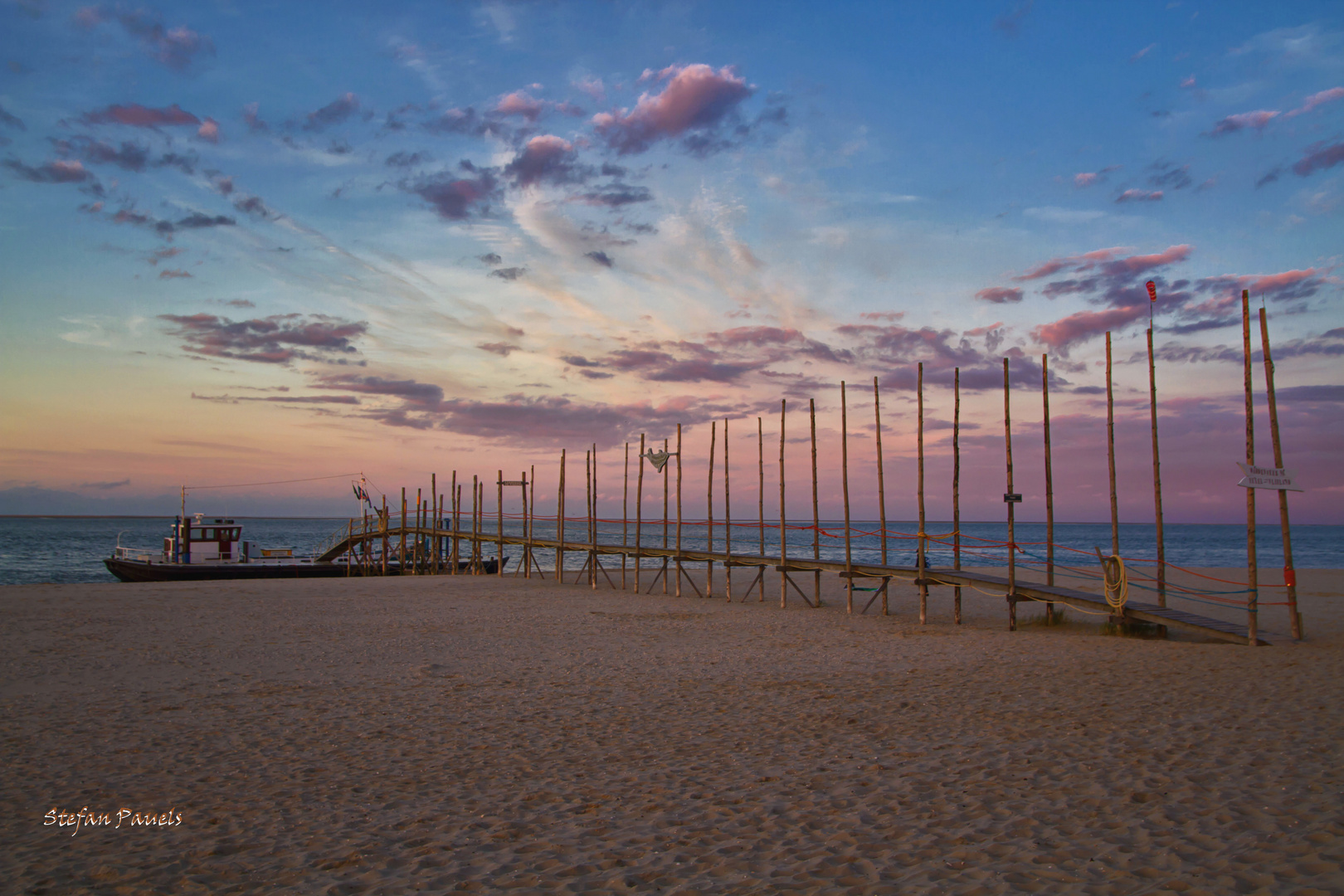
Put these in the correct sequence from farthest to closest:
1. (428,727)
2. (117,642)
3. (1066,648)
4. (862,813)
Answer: (117,642) < (1066,648) < (428,727) < (862,813)

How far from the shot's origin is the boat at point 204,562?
27.1 meters

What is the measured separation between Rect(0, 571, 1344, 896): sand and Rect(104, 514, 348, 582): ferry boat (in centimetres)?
1732

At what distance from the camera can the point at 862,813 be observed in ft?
16.1

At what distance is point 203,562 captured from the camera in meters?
27.9

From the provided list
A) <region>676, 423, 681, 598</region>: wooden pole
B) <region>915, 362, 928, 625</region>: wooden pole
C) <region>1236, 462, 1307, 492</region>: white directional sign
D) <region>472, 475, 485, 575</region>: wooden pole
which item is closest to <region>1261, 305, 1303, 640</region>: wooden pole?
<region>1236, 462, 1307, 492</region>: white directional sign

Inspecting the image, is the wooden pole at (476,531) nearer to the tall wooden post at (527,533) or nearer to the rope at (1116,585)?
the tall wooden post at (527,533)

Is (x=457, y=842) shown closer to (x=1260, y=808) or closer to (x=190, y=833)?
(x=190, y=833)

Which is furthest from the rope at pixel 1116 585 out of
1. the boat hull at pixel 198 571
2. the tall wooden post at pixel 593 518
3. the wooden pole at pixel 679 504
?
the boat hull at pixel 198 571

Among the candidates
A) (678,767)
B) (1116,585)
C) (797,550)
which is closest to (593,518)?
(1116,585)

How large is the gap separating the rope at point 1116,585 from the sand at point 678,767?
542 millimetres

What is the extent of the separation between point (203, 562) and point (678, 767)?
1105 inches

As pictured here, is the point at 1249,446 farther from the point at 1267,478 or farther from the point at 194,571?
the point at 194,571

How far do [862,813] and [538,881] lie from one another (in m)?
2.14

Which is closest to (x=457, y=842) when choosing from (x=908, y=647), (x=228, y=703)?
(x=228, y=703)
